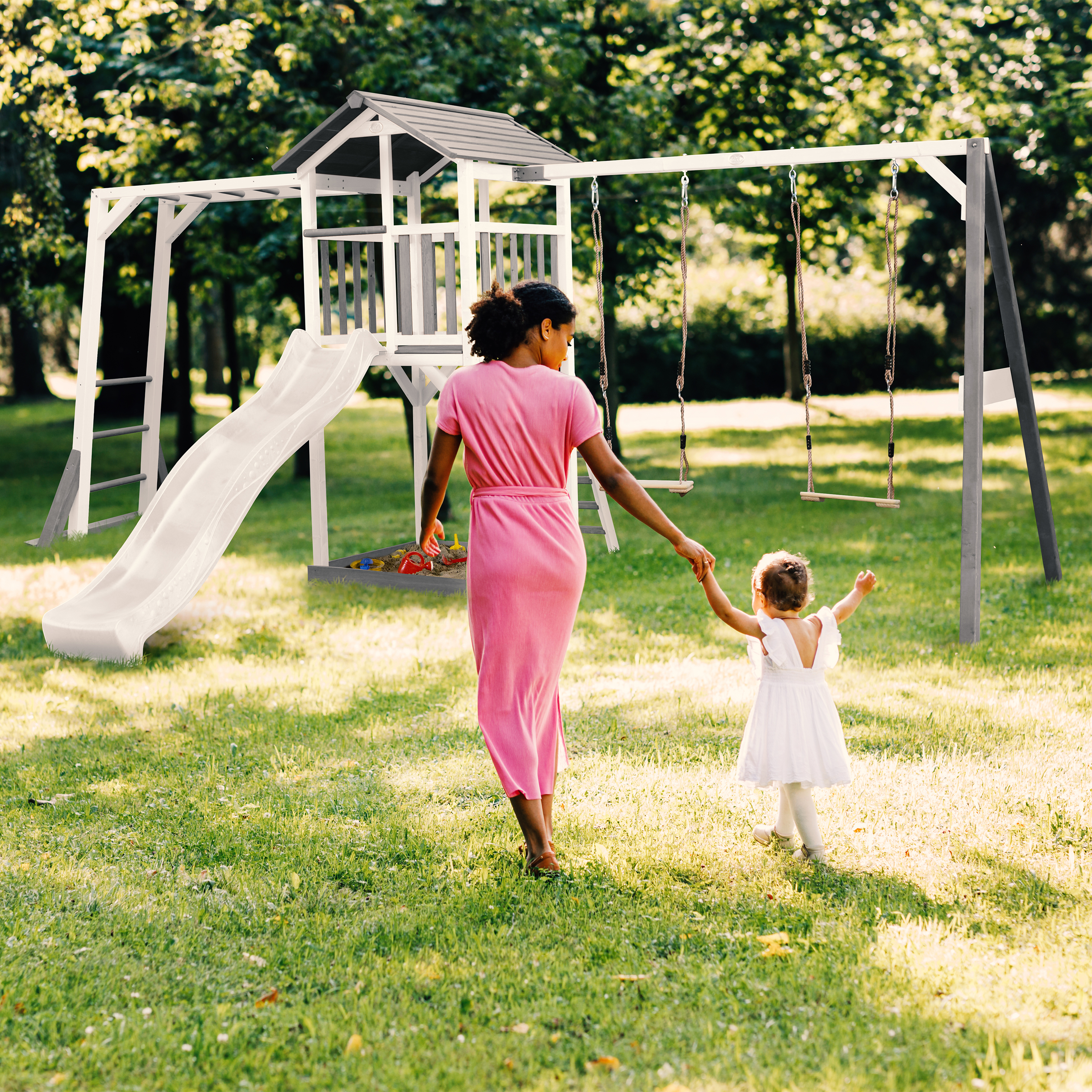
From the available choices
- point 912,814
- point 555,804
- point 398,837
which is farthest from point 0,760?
point 912,814

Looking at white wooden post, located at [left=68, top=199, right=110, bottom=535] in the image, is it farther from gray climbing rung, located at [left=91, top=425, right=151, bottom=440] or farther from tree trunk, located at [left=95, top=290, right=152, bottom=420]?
tree trunk, located at [left=95, top=290, right=152, bottom=420]

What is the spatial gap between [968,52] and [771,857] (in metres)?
15.9

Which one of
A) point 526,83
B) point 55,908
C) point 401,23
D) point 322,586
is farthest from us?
point 526,83

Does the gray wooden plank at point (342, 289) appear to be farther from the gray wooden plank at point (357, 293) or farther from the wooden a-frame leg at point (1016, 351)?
the wooden a-frame leg at point (1016, 351)

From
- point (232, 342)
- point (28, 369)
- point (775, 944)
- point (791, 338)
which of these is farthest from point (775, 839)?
point (28, 369)

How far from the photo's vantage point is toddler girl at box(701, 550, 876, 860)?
433 cm

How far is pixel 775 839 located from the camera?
4.64 m

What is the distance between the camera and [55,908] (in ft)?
13.9

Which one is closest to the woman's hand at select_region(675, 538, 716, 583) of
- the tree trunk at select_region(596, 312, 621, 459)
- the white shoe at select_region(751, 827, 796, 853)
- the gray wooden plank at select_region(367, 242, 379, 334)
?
the white shoe at select_region(751, 827, 796, 853)

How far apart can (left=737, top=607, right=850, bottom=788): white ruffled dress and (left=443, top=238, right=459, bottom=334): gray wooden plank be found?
480 centimetres

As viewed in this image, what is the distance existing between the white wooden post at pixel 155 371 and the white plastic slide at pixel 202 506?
6.25ft

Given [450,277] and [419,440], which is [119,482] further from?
[450,277]

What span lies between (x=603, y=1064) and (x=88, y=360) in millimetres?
8430

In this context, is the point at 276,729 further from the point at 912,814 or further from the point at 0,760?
the point at 912,814
